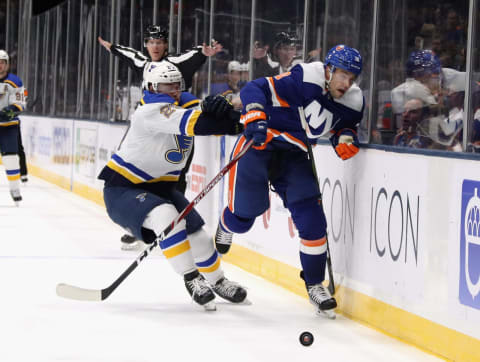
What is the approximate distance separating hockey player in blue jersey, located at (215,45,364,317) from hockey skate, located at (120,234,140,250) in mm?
1977

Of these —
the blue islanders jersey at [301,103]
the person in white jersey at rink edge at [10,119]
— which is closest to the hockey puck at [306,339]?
the blue islanders jersey at [301,103]

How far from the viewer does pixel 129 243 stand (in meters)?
6.18

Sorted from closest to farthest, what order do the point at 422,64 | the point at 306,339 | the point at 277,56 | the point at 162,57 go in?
the point at 306,339 < the point at 422,64 < the point at 277,56 < the point at 162,57

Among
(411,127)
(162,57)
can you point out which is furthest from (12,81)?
(411,127)

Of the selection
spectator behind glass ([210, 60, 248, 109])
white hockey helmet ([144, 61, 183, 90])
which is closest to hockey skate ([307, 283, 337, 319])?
white hockey helmet ([144, 61, 183, 90])

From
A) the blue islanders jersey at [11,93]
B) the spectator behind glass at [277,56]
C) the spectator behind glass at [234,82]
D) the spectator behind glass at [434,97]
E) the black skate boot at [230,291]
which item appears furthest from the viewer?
the blue islanders jersey at [11,93]

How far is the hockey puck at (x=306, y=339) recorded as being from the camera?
340 cm

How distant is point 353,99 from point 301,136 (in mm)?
293

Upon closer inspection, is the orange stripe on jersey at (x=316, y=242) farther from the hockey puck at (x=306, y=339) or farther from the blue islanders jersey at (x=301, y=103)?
the hockey puck at (x=306, y=339)

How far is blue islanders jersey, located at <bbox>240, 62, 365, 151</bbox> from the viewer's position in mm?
4051

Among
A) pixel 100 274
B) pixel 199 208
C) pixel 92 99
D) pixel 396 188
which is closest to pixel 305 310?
pixel 396 188

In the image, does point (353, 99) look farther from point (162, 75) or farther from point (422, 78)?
point (162, 75)

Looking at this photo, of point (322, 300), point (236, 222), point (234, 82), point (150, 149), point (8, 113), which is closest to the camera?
point (322, 300)

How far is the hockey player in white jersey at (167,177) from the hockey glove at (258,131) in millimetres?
88
